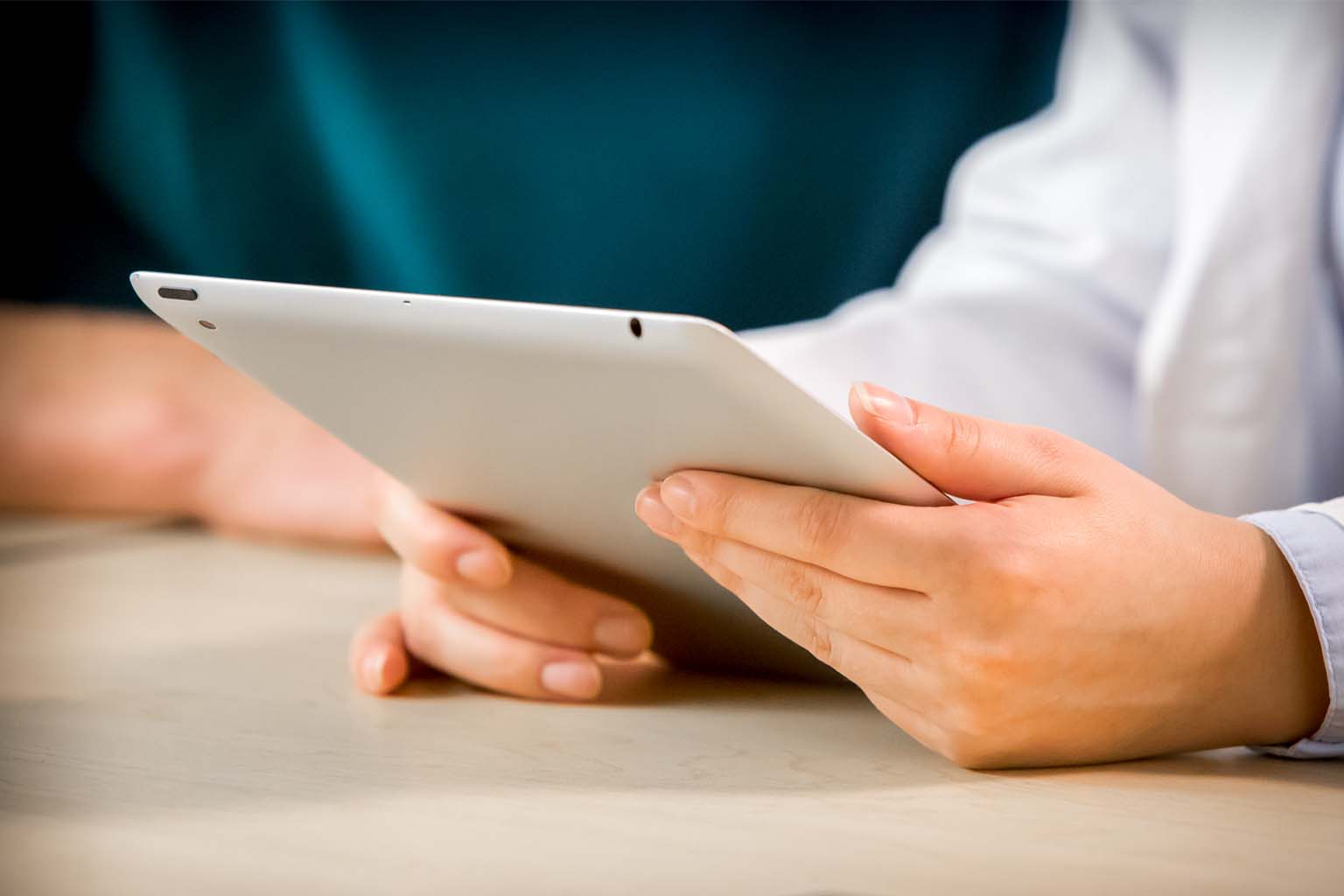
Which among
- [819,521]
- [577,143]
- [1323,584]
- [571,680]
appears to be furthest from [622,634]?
[577,143]

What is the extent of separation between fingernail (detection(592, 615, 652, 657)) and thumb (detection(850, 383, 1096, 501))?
6.1 inches

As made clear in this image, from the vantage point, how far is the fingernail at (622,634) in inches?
18.6

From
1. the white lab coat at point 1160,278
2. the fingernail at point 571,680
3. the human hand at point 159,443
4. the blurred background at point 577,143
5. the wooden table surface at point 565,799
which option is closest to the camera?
the wooden table surface at point 565,799

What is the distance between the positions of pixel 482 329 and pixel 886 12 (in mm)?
992

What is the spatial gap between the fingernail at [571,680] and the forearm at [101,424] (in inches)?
22.1

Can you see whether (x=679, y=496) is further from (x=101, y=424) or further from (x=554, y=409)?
(x=101, y=424)

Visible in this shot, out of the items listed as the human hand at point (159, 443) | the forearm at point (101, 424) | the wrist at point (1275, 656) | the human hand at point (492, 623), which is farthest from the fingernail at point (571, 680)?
the forearm at point (101, 424)

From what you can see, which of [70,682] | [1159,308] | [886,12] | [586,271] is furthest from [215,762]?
[886,12]

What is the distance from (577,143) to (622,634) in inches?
31.0

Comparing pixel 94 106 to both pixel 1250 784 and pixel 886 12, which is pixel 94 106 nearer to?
pixel 886 12

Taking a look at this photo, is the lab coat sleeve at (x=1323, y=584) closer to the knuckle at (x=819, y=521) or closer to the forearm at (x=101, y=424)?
the knuckle at (x=819, y=521)

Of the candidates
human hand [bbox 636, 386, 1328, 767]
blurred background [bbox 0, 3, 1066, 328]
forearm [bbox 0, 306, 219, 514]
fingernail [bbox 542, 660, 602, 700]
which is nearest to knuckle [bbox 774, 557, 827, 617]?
human hand [bbox 636, 386, 1328, 767]

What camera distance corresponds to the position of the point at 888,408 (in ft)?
1.17

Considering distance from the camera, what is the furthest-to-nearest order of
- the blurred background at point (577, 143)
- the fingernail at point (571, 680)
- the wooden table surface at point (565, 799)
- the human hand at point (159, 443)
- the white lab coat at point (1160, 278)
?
the blurred background at point (577, 143) → the human hand at point (159, 443) → the white lab coat at point (1160, 278) → the fingernail at point (571, 680) → the wooden table surface at point (565, 799)
